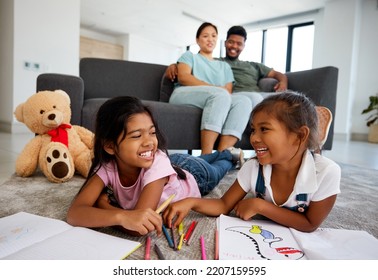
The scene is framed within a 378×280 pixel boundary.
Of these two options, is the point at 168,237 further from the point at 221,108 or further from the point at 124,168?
the point at 221,108

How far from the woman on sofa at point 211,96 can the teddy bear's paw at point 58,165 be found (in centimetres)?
65

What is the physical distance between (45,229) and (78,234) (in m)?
0.08

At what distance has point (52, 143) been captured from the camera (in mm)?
1146

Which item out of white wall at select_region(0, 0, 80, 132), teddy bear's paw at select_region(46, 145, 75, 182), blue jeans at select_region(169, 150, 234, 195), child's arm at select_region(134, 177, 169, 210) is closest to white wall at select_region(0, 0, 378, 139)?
white wall at select_region(0, 0, 80, 132)

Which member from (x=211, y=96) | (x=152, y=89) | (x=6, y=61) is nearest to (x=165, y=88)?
(x=152, y=89)

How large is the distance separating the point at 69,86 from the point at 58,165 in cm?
43

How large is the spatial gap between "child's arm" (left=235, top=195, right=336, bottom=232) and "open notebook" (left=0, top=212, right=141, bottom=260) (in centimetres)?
29

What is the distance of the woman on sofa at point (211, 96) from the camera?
148 cm

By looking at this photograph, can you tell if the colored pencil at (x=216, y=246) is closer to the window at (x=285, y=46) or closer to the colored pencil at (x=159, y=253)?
the colored pencil at (x=159, y=253)

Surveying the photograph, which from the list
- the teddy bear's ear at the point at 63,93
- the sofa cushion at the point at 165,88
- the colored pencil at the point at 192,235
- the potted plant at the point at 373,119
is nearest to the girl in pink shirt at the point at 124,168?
the colored pencil at the point at 192,235

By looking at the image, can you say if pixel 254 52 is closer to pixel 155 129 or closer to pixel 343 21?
pixel 343 21

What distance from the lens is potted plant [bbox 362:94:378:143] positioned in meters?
4.16

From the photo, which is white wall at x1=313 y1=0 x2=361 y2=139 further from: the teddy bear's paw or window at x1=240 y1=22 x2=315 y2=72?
the teddy bear's paw

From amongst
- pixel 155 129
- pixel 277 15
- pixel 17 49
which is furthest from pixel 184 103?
pixel 277 15
